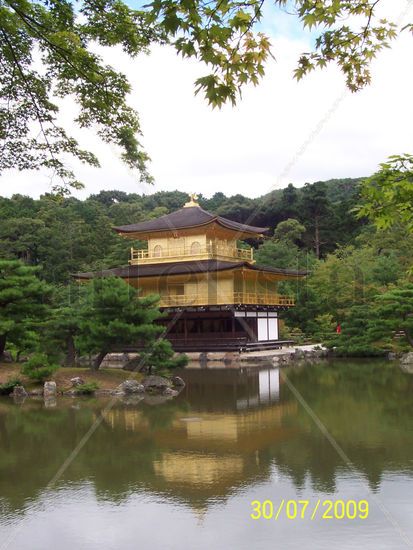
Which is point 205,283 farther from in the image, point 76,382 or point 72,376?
point 76,382

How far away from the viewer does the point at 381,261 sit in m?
33.1

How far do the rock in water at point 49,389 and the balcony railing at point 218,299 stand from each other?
13.5 meters

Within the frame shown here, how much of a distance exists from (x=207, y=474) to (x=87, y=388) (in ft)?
26.6

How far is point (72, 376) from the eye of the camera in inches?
616

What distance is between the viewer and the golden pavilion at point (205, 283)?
28.2 metres

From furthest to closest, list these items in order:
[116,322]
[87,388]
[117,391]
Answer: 1. [116,322]
2. [117,391]
3. [87,388]

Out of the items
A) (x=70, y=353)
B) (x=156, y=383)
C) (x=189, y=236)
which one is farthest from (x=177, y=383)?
(x=189, y=236)

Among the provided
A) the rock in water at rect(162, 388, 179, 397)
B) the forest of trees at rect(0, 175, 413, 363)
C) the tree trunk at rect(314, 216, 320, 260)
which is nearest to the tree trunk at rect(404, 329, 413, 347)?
the forest of trees at rect(0, 175, 413, 363)

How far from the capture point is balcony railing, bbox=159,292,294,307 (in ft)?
91.1

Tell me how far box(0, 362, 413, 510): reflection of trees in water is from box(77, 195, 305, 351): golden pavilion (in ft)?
44.7

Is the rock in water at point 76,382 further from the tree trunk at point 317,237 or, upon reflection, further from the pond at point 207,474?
Answer: the tree trunk at point 317,237

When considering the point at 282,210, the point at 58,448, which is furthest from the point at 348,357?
the point at 282,210

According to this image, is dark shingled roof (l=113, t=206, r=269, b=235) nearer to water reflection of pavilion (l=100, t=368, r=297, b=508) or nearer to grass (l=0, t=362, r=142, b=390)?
grass (l=0, t=362, r=142, b=390)

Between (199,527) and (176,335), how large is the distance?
24099 millimetres
